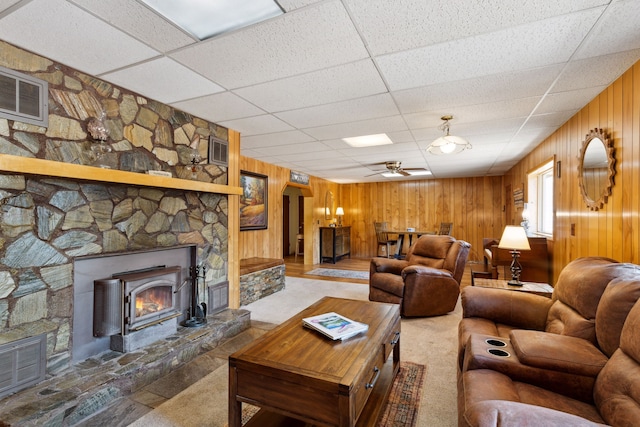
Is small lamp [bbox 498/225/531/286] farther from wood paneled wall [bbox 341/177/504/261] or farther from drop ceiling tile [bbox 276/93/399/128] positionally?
wood paneled wall [bbox 341/177/504/261]

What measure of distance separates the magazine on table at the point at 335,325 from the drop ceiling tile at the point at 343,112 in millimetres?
1926

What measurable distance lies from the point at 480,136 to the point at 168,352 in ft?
14.0

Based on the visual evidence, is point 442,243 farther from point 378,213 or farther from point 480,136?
point 378,213

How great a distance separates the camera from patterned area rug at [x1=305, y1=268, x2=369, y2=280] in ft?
20.5

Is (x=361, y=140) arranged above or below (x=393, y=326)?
above

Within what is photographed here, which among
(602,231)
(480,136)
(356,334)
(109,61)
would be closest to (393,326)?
(356,334)

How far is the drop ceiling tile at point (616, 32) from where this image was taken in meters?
1.56

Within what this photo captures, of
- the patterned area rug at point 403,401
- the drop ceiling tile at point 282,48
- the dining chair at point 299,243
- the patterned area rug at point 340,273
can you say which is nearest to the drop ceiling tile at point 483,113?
the drop ceiling tile at point 282,48

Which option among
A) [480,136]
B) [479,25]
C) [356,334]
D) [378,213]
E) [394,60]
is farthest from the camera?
[378,213]

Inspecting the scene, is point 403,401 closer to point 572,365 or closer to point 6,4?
point 572,365

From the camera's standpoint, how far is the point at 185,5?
1559 mm

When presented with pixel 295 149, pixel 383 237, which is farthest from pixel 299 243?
pixel 295 149

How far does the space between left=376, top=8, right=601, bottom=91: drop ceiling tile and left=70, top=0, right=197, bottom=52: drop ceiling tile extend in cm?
132

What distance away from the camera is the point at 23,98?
1.97 m
